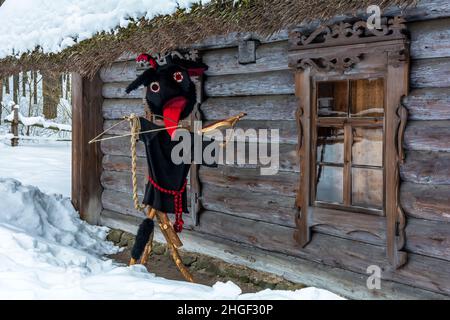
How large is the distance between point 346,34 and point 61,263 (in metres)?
3.15

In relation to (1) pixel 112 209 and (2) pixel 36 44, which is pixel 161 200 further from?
(2) pixel 36 44

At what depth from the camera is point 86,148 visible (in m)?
7.30

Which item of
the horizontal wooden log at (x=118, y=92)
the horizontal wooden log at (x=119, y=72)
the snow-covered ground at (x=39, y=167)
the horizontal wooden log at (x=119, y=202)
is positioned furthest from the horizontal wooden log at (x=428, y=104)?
the snow-covered ground at (x=39, y=167)

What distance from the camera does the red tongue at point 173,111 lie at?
4371mm

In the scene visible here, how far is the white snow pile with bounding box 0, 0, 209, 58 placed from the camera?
5.27 metres

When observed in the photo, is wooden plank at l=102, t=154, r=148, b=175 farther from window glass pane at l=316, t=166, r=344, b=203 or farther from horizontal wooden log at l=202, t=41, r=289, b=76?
window glass pane at l=316, t=166, r=344, b=203

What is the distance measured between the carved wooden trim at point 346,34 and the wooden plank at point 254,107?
21.0 inches

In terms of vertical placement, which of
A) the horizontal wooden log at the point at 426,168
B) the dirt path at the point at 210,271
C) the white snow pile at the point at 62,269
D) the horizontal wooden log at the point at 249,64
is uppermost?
the horizontal wooden log at the point at 249,64

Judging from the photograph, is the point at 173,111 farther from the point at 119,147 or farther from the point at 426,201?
the point at 119,147

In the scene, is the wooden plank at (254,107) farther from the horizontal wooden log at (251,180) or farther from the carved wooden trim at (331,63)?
the horizontal wooden log at (251,180)

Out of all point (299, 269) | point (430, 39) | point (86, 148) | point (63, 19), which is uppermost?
point (63, 19)

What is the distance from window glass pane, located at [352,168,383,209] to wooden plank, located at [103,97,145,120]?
126 inches

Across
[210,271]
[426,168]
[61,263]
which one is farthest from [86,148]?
[426,168]

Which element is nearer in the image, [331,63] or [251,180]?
[331,63]
